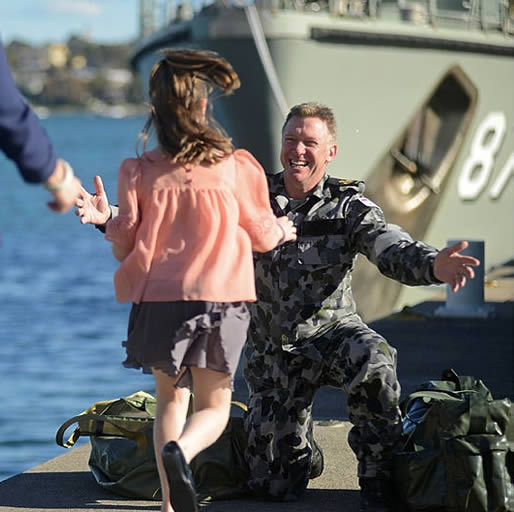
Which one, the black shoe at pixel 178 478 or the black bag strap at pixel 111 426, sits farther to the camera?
the black bag strap at pixel 111 426

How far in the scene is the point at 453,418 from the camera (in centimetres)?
422

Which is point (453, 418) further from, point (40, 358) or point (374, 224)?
point (40, 358)

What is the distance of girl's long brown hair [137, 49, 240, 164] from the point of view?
12.1 ft

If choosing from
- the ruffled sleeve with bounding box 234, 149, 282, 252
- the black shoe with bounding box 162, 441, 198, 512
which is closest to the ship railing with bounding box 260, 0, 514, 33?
the ruffled sleeve with bounding box 234, 149, 282, 252

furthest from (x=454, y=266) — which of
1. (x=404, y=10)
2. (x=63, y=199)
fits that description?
(x=404, y=10)

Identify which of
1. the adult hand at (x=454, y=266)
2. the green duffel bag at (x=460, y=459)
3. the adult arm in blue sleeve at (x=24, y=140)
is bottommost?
the green duffel bag at (x=460, y=459)

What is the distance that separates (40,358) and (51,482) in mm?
10118

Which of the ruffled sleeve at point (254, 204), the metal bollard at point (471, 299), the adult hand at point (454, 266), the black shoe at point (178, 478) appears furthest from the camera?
the metal bollard at point (471, 299)

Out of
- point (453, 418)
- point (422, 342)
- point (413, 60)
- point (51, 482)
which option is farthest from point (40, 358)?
point (453, 418)

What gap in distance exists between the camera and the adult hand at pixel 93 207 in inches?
164

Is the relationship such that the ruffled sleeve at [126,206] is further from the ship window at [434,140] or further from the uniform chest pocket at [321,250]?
the ship window at [434,140]

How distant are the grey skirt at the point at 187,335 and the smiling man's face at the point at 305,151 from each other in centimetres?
89

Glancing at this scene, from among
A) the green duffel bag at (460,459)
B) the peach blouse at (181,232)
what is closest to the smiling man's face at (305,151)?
the peach blouse at (181,232)

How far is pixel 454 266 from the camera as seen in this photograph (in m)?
3.98
